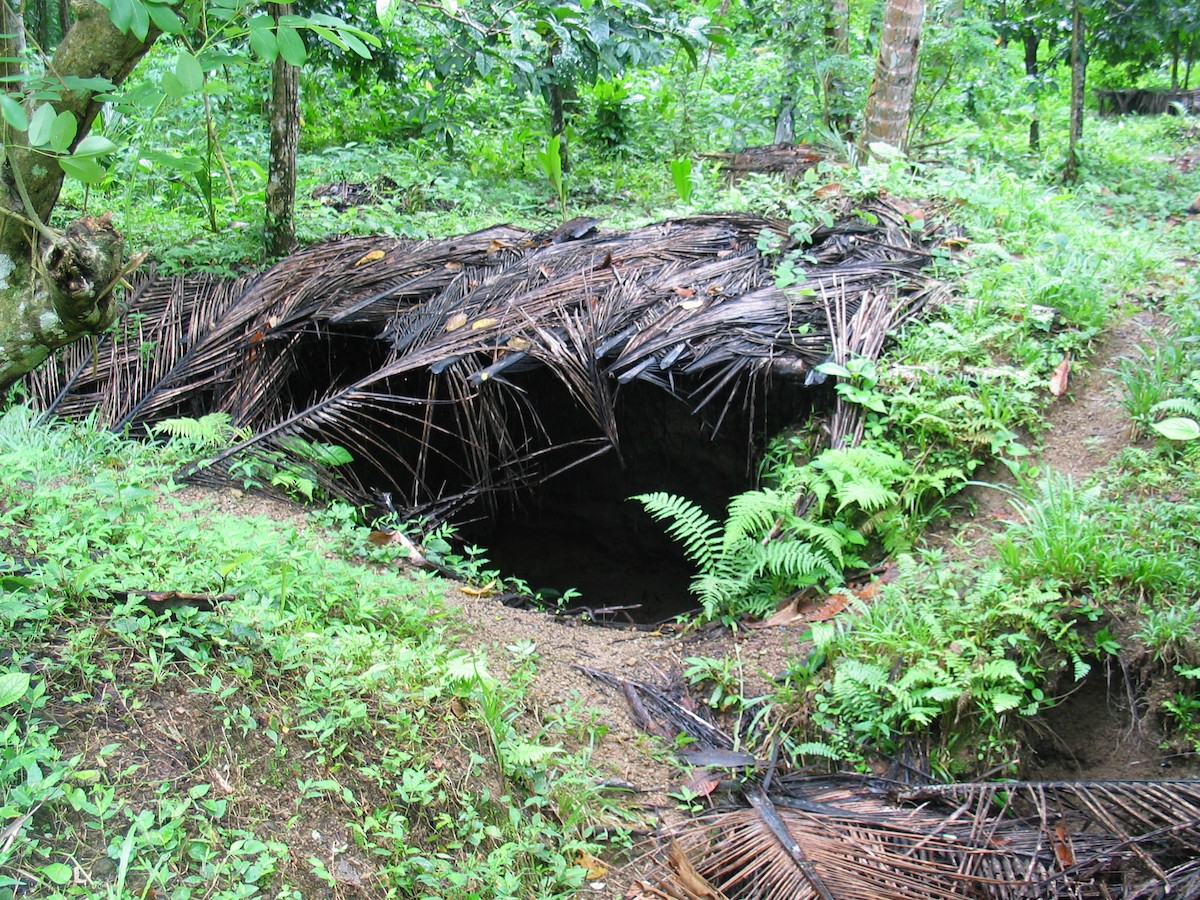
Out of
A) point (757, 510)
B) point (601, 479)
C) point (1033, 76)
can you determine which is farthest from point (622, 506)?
point (1033, 76)

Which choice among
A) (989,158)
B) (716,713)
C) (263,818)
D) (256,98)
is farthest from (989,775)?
(256,98)

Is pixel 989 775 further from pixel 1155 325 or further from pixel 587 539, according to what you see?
pixel 587 539

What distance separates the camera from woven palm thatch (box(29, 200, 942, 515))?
398cm

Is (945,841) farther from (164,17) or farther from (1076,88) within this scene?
(1076,88)

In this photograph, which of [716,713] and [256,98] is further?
[256,98]

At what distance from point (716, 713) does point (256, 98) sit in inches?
284

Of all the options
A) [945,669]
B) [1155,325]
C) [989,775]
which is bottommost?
[989,775]

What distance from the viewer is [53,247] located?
1951 millimetres

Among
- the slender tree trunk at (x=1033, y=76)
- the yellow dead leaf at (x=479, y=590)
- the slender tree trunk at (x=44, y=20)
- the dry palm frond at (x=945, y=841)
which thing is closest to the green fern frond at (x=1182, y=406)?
the dry palm frond at (x=945, y=841)

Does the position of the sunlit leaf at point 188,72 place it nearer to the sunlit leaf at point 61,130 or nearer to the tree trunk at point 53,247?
the sunlit leaf at point 61,130

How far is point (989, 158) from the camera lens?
756 centimetres

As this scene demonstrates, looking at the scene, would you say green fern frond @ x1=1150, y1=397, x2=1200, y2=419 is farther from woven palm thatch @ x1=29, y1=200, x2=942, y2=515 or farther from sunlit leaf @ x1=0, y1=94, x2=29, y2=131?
sunlit leaf @ x1=0, y1=94, x2=29, y2=131

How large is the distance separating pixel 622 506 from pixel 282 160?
269 centimetres

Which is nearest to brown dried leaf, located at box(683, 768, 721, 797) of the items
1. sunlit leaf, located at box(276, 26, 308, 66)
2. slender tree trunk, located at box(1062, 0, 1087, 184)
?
sunlit leaf, located at box(276, 26, 308, 66)
